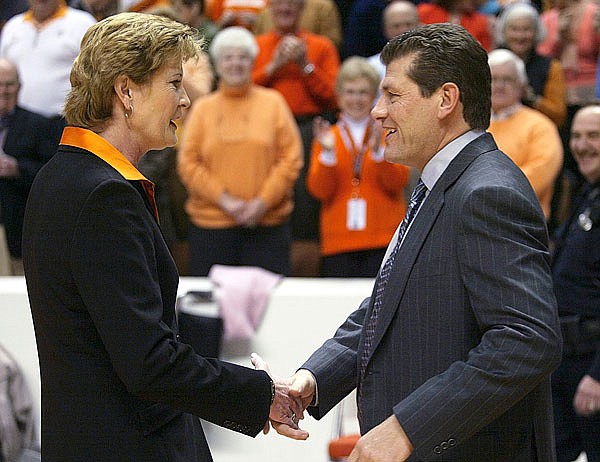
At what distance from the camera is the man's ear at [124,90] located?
2203 millimetres

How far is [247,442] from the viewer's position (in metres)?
4.28

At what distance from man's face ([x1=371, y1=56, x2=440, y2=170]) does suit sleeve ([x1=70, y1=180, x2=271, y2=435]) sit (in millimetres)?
582

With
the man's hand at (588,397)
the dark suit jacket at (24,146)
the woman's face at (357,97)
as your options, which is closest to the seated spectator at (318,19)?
the woman's face at (357,97)

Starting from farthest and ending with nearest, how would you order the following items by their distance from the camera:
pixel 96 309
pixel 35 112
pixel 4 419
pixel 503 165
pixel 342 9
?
1. pixel 342 9
2. pixel 35 112
3. pixel 4 419
4. pixel 503 165
5. pixel 96 309

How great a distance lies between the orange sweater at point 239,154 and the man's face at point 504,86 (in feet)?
3.42

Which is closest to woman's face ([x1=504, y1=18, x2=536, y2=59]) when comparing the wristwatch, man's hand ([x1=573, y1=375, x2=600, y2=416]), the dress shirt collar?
the wristwatch

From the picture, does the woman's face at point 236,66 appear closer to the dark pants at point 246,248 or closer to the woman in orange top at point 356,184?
the woman in orange top at point 356,184

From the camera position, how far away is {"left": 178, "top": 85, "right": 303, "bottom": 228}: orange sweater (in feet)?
18.4

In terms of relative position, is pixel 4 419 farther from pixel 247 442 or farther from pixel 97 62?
pixel 97 62

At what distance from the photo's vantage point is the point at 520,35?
601 cm

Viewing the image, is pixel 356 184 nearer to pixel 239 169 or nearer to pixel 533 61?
pixel 239 169

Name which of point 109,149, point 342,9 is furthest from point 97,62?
point 342,9

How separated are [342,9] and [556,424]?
3.91 metres

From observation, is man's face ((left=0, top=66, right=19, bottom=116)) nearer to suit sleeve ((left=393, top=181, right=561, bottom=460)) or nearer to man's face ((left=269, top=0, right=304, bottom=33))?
man's face ((left=269, top=0, right=304, bottom=33))
